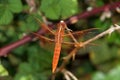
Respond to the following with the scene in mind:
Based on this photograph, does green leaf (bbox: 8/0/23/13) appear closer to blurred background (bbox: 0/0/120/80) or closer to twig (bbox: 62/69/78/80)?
blurred background (bbox: 0/0/120/80)

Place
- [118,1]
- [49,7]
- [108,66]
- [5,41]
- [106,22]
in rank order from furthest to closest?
[108,66] < [5,41] < [106,22] < [118,1] < [49,7]

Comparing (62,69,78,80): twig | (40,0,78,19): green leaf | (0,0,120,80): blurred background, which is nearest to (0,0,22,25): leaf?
(0,0,120,80): blurred background

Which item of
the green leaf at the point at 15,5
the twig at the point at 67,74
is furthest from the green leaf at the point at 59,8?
the twig at the point at 67,74

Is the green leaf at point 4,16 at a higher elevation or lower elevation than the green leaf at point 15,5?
lower

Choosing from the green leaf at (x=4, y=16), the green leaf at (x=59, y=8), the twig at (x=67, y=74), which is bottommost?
the twig at (x=67, y=74)

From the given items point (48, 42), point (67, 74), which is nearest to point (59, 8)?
point (48, 42)

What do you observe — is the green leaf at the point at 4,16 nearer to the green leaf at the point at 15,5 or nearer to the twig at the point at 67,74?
the green leaf at the point at 15,5

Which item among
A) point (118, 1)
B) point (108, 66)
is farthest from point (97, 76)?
point (118, 1)

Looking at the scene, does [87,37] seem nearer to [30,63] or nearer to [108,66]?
[30,63]
